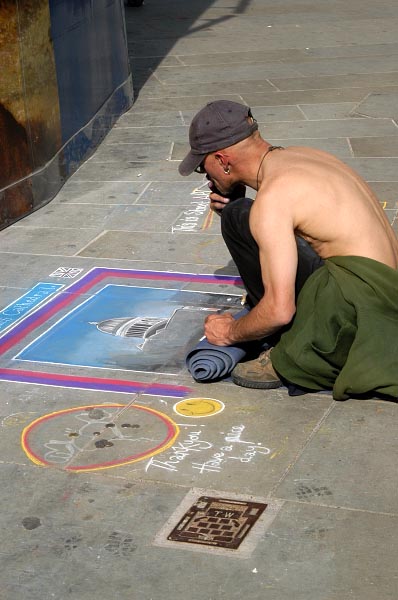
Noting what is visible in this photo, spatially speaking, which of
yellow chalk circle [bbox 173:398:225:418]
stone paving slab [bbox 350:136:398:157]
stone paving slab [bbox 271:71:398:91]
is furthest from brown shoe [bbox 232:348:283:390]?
stone paving slab [bbox 271:71:398:91]

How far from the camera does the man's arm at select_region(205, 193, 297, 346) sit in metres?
4.20

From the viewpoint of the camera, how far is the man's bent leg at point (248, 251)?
14.6 ft

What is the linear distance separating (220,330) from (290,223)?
26.5 inches

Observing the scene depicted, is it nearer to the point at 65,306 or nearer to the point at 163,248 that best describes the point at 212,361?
the point at 65,306

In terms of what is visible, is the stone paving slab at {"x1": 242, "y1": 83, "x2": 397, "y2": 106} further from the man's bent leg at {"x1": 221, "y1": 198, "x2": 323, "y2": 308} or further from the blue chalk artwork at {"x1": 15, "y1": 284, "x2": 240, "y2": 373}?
the man's bent leg at {"x1": 221, "y1": 198, "x2": 323, "y2": 308}

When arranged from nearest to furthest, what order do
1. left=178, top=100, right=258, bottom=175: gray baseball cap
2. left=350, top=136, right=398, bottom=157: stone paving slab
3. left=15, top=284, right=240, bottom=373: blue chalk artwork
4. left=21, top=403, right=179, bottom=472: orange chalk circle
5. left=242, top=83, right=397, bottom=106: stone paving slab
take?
left=21, top=403, right=179, bottom=472: orange chalk circle < left=178, top=100, right=258, bottom=175: gray baseball cap < left=15, top=284, right=240, bottom=373: blue chalk artwork < left=350, top=136, right=398, bottom=157: stone paving slab < left=242, top=83, right=397, bottom=106: stone paving slab

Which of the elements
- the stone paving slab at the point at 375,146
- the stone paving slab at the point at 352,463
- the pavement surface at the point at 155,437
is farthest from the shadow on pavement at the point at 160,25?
the stone paving slab at the point at 352,463

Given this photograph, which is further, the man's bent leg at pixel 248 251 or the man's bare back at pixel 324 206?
the man's bent leg at pixel 248 251

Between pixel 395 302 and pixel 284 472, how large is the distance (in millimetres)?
911

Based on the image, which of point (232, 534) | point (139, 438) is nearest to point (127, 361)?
point (139, 438)

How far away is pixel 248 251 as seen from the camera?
4570 millimetres

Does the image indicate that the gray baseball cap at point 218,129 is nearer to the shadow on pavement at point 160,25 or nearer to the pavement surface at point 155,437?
the pavement surface at point 155,437

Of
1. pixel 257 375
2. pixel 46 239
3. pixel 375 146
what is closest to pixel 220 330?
pixel 257 375

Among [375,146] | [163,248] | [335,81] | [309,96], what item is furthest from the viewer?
[335,81]
